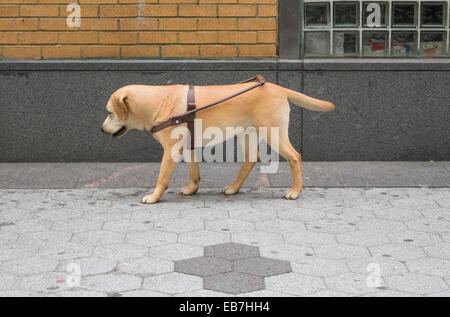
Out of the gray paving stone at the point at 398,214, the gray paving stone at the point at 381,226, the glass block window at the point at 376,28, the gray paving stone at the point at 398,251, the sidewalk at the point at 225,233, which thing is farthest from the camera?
the glass block window at the point at 376,28

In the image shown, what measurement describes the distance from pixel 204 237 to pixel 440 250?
5.82 ft

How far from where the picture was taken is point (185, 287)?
15.2 ft

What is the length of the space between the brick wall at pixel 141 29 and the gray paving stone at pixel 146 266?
372 centimetres

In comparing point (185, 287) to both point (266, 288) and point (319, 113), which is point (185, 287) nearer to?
point (266, 288)

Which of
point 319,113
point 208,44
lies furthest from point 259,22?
point 319,113

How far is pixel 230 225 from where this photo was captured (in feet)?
19.9

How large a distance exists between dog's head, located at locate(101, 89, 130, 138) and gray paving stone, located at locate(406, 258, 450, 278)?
2906 mm

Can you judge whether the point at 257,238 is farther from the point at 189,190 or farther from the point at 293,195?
the point at 189,190

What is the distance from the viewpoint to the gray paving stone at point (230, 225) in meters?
5.95

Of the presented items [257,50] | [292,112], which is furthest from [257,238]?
[257,50]

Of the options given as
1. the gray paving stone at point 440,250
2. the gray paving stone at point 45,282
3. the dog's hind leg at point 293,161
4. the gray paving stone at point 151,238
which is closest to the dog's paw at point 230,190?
the dog's hind leg at point 293,161

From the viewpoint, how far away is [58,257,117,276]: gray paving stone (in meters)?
4.95

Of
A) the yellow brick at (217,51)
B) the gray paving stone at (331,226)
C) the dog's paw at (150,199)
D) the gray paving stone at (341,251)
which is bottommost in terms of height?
the gray paving stone at (341,251)

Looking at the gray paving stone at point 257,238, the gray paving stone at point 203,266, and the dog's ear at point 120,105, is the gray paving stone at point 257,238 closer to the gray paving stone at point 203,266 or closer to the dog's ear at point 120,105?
the gray paving stone at point 203,266
